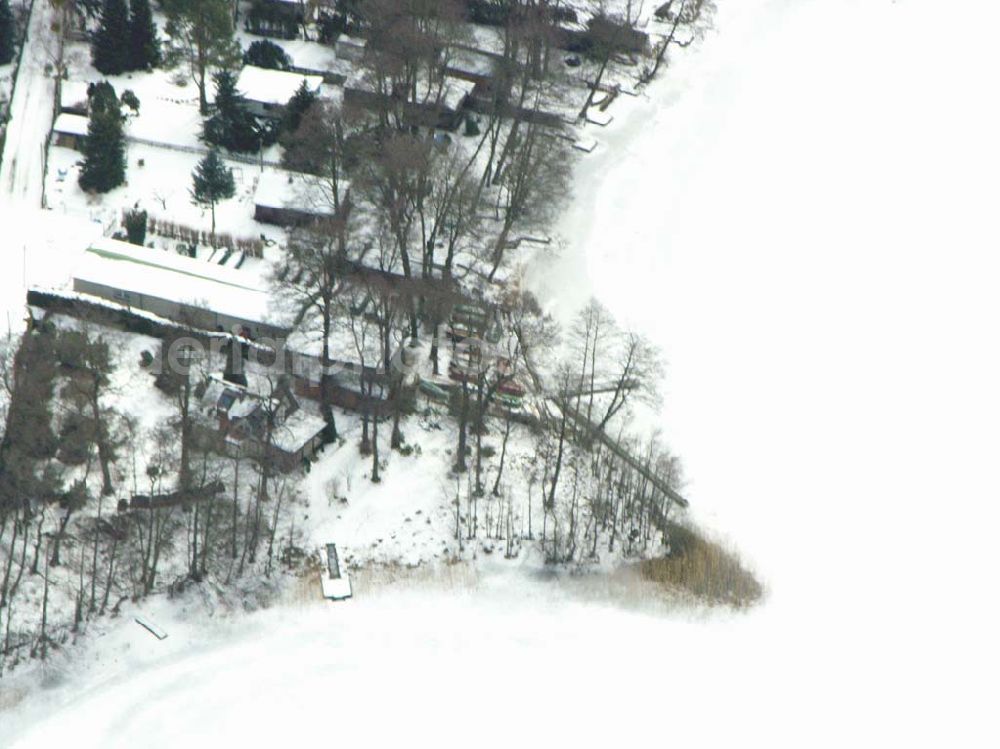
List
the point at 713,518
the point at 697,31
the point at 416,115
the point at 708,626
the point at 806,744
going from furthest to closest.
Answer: the point at 697,31
the point at 416,115
the point at 713,518
the point at 708,626
the point at 806,744

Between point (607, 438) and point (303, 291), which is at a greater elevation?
point (303, 291)

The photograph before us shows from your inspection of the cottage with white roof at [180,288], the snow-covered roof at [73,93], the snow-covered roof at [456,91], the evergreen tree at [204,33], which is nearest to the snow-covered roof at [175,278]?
the cottage with white roof at [180,288]

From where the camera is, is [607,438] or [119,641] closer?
[119,641]

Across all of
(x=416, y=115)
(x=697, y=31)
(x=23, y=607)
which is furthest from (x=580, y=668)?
(x=697, y=31)

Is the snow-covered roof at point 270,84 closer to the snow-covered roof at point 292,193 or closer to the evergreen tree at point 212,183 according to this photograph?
the snow-covered roof at point 292,193

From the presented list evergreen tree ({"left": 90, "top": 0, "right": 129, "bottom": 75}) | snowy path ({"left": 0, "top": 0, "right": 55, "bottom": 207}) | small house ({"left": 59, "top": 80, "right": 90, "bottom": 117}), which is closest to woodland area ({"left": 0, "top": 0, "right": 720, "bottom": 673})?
small house ({"left": 59, "top": 80, "right": 90, "bottom": 117})

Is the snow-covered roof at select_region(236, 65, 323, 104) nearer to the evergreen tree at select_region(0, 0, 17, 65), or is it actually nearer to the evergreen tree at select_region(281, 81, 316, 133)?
the evergreen tree at select_region(281, 81, 316, 133)

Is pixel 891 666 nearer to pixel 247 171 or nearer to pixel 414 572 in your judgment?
pixel 414 572
